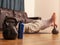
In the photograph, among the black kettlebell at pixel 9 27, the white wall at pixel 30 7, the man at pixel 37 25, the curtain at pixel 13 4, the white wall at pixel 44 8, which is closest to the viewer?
the black kettlebell at pixel 9 27

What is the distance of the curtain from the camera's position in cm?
343

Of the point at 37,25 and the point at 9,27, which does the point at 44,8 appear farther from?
the point at 9,27

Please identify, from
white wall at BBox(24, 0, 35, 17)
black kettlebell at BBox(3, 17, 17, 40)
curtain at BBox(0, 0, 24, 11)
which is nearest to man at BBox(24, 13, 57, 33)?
black kettlebell at BBox(3, 17, 17, 40)

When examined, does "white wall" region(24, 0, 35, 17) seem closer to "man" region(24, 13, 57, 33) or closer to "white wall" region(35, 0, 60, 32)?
"white wall" region(35, 0, 60, 32)

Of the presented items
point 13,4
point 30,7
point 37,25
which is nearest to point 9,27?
point 37,25

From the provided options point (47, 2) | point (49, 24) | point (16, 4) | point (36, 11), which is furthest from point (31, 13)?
point (49, 24)

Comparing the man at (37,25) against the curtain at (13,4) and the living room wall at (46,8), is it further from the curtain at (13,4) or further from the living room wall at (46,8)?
the living room wall at (46,8)

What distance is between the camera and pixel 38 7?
503 cm

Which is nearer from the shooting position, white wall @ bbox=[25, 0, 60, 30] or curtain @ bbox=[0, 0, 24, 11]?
curtain @ bbox=[0, 0, 24, 11]

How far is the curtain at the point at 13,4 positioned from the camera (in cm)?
343

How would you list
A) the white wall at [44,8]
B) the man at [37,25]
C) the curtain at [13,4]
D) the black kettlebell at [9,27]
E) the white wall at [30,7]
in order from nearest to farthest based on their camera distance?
1. the black kettlebell at [9,27]
2. the man at [37,25]
3. the curtain at [13,4]
4. the white wall at [30,7]
5. the white wall at [44,8]

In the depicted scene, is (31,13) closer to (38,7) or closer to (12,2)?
(38,7)

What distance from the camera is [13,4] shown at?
3766 millimetres

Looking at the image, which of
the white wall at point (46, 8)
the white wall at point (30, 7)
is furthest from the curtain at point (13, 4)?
the white wall at point (46, 8)
